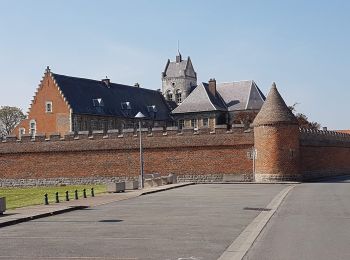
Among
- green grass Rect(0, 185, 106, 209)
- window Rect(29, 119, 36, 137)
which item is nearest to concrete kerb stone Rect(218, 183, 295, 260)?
green grass Rect(0, 185, 106, 209)

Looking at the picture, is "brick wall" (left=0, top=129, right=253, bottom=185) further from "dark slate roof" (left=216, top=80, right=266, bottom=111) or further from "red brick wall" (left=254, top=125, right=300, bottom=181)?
"dark slate roof" (left=216, top=80, right=266, bottom=111)

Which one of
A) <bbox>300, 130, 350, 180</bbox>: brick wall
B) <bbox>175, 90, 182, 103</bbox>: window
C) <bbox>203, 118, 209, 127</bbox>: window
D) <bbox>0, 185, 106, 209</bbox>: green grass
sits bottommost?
<bbox>0, 185, 106, 209</bbox>: green grass

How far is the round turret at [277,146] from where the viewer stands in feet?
133

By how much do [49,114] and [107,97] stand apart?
8.61 meters

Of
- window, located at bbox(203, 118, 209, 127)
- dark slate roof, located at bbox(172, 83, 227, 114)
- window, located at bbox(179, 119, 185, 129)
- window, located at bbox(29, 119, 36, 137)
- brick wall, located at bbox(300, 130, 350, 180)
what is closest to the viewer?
brick wall, located at bbox(300, 130, 350, 180)

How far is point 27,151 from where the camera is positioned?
4766cm

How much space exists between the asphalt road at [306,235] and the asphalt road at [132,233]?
2.59ft

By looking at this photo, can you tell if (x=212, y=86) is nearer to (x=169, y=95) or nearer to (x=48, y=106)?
(x=48, y=106)

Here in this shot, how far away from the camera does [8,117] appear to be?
92500 mm

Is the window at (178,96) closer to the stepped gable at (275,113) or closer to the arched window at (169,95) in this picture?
the arched window at (169,95)

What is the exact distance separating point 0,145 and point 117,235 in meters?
38.6

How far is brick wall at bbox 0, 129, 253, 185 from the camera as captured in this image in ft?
140

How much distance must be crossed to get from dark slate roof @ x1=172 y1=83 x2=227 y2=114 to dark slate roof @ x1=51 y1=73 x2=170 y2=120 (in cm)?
617

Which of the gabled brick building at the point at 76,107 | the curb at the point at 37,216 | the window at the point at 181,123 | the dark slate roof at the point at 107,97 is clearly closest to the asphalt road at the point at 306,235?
the curb at the point at 37,216
